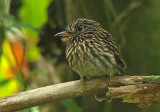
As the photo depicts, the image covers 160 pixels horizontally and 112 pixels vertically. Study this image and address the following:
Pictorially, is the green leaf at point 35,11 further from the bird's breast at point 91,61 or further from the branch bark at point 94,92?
the branch bark at point 94,92

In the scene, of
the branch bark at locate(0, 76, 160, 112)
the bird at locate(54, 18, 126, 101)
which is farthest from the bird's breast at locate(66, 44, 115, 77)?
the branch bark at locate(0, 76, 160, 112)

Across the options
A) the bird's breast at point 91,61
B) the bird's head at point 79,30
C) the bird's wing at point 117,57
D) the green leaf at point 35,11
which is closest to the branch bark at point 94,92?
the bird's breast at point 91,61

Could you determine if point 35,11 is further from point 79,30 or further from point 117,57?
point 117,57

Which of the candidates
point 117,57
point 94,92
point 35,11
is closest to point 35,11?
point 35,11

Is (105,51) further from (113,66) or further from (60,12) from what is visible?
(60,12)

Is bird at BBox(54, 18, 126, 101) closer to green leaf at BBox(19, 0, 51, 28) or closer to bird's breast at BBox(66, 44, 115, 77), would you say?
bird's breast at BBox(66, 44, 115, 77)

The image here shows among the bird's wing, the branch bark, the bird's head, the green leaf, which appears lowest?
the branch bark
